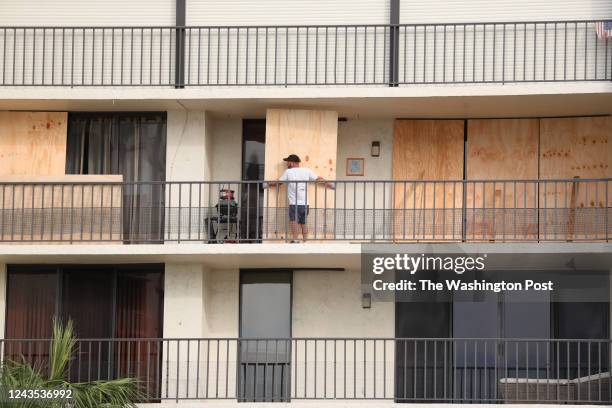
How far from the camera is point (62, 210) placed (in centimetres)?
2930

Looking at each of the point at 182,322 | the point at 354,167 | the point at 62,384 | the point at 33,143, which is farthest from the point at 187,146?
the point at 62,384

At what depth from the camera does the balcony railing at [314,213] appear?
95.9 ft

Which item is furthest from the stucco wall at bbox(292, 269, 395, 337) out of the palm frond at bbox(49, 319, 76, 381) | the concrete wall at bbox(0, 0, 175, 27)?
the concrete wall at bbox(0, 0, 175, 27)

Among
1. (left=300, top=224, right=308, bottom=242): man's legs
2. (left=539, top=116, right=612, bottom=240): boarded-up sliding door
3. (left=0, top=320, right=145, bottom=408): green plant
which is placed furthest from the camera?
(left=539, top=116, right=612, bottom=240): boarded-up sliding door

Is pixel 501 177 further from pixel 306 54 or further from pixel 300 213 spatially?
pixel 306 54

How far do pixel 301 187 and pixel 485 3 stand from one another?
4.64 metres

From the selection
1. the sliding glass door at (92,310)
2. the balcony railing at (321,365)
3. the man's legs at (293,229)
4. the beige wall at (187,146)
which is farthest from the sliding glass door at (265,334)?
the beige wall at (187,146)

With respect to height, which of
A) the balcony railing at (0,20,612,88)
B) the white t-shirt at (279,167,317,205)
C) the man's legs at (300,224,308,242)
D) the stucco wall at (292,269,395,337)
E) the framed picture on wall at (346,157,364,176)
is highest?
the balcony railing at (0,20,612,88)

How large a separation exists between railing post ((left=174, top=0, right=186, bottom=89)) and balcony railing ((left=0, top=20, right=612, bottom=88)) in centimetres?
2

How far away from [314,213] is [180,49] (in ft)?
12.4

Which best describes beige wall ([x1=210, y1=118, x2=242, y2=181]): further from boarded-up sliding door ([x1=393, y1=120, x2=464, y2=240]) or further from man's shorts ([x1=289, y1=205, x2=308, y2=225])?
boarded-up sliding door ([x1=393, y1=120, x2=464, y2=240])

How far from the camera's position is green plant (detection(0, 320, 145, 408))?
2641 cm

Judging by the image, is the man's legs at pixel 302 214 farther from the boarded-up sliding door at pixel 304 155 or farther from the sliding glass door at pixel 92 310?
the sliding glass door at pixel 92 310

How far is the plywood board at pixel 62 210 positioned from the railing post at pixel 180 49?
6.65 ft
